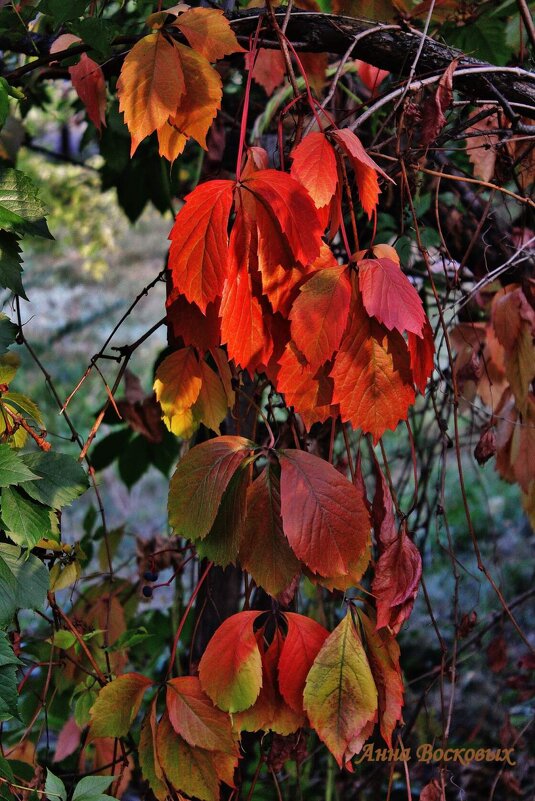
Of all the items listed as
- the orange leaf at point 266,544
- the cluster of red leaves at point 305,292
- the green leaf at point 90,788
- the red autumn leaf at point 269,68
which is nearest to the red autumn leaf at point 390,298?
the cluster of red leaves at point 305,292

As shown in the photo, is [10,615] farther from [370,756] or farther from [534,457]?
[534,457]

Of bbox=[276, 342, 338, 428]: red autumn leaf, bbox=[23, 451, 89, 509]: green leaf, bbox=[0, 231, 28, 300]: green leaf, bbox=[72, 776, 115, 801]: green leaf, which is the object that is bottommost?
bbox=[72, 776, 115, 801]: green leaf

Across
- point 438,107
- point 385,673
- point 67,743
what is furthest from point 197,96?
point 67,743

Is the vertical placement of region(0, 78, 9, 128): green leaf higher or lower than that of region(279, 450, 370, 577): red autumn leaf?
higher

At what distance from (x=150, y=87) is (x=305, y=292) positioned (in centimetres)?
26

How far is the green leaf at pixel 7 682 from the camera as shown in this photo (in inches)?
31.1

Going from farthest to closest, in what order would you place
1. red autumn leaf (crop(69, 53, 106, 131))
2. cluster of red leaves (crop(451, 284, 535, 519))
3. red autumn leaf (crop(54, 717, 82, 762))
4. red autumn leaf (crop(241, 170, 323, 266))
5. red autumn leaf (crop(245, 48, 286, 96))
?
red autumn leaf (crop(54, 717, 82, 762))
red autumn leaf (crop(245, 48, 286, 96))
cluster of red leaves (crop(451, 284, 535, 519))
red autumn leaf (crop(69, 53, 106, 131))
red autumn leaf (crop(241, 170, 323, 266))

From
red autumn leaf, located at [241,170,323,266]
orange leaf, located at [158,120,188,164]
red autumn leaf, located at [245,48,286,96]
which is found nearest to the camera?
red autumn leaf, located at [241,170,323,266]

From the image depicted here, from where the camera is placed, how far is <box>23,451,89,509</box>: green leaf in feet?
2.70

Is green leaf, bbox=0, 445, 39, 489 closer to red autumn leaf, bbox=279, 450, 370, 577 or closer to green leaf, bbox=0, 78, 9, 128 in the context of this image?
red autumn leaf, bbox=279, 450, 370, 577

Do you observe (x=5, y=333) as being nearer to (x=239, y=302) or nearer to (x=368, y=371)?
(x=239, y=302)

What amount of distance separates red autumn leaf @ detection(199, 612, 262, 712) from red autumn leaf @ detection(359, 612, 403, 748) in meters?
0.13

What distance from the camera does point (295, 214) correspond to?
71cm

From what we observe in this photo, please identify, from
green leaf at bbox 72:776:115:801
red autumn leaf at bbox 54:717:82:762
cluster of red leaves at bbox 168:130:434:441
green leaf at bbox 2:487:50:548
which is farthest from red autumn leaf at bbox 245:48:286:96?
red autumn leaf at bbox 54:717:82:762
